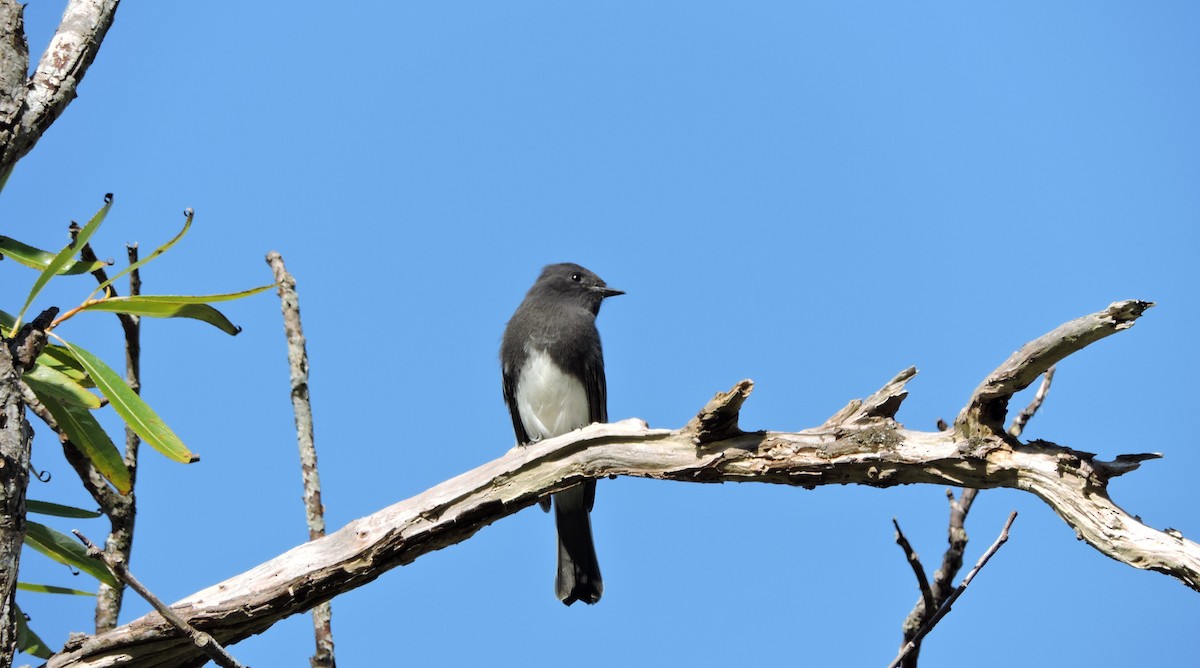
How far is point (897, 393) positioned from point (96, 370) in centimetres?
275

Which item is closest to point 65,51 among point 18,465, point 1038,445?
point 18,465

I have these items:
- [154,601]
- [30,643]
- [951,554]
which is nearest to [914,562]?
[951,554]

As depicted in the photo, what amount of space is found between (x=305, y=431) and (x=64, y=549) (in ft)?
3.40

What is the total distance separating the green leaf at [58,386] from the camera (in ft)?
12.2

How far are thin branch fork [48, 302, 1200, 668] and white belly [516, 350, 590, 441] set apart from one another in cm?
336

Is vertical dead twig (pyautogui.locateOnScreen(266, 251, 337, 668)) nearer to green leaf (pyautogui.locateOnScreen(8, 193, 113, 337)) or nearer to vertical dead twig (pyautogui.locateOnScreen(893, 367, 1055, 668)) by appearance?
green leaf (pyautogui.locateOnScreen(8, 193, 113, 337))

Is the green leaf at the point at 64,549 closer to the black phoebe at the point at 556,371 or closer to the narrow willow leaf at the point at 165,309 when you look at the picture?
the narrow willow leaf at the point at 165,309

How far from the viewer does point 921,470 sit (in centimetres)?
364

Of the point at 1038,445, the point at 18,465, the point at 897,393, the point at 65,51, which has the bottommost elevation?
the point at 1038,445

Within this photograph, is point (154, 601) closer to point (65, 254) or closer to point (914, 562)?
point (65, 254)

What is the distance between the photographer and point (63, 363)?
393cm

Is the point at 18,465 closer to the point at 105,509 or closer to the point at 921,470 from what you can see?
the point at 105,509

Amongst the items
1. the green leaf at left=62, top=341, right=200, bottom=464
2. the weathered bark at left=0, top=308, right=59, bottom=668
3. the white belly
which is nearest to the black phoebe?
the white belly

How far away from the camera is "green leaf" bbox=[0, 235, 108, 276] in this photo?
3877mm
